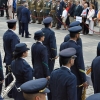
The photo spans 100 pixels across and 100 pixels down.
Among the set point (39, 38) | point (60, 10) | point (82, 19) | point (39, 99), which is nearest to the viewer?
point (39, 99)

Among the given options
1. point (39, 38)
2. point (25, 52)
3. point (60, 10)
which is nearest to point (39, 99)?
point (25, 52)

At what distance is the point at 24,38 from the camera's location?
1723 cm

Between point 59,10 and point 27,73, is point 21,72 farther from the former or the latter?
point 59,10

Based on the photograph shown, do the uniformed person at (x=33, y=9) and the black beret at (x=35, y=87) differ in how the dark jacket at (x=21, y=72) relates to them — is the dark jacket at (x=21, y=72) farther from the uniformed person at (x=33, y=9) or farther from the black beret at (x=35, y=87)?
the uniformed person at (x=33, y=9)

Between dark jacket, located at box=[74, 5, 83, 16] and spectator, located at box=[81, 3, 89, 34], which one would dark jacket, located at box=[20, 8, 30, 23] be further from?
spectator, located at box=[81, 3, 89, 34]

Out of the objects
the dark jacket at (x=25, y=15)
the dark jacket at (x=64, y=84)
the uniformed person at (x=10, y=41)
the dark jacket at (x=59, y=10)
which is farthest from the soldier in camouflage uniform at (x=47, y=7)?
the dark jacket at (x=64, y=84)

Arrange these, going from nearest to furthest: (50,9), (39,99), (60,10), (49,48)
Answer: (39,99), (49,48), (60,10), (50,9)

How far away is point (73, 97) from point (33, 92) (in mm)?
1732

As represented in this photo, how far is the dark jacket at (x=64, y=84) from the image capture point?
4977 millimetres

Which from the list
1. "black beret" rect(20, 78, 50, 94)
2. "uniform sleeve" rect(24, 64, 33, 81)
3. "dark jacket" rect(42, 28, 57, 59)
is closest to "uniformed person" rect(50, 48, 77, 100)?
"uniform sleeve" rect(24, 64, 33, 81)

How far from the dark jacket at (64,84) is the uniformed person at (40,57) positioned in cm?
207

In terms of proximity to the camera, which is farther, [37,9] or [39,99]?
[37,9]

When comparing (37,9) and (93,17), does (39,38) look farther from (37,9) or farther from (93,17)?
(37,9)

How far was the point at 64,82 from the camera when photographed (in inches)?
196
